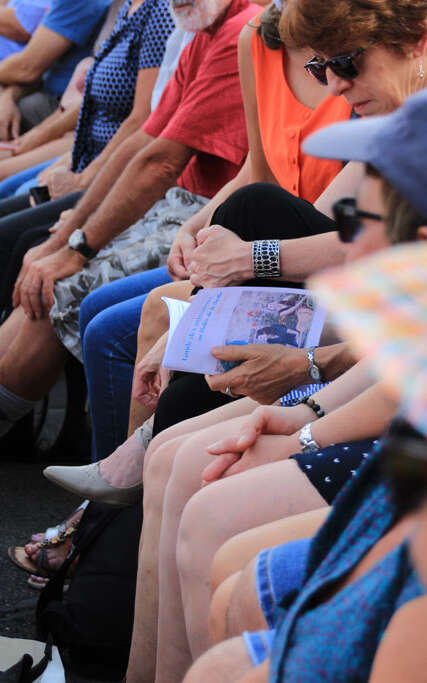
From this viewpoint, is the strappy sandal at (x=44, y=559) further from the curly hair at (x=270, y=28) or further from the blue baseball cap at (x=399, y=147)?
the blue baseball cap at (x=399, y=147)

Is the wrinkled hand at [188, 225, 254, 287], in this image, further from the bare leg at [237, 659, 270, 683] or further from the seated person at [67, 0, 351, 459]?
the bare leg at [237, 659, 270, 683]

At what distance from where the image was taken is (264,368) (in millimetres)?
1793

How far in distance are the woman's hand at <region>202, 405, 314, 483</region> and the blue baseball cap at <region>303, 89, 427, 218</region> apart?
762 millimetres

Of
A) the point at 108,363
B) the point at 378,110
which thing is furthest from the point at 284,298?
the point at 108,363

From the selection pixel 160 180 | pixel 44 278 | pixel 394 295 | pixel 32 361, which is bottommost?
pixel 32 361

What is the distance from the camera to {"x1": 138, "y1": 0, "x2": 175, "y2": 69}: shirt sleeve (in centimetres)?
351

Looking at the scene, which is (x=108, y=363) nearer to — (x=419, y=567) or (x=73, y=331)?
(x=73, y=331)

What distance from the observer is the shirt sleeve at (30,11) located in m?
5.38

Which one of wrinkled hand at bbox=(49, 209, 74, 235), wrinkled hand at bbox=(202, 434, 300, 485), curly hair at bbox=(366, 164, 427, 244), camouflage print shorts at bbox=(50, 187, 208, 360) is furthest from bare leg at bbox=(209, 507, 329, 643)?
wrinkled hand at bbox=(49, 209, 74, 235)

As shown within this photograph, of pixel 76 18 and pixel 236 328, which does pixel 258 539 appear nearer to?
pixel 236 328

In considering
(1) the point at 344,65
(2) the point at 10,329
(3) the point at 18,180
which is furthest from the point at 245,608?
(3) the point at 18,180

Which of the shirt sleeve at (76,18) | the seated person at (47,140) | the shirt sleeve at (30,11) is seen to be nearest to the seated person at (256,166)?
the seated person at (47,140)

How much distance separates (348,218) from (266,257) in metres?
1.10

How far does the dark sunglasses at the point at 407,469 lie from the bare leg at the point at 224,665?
1.65 feet
